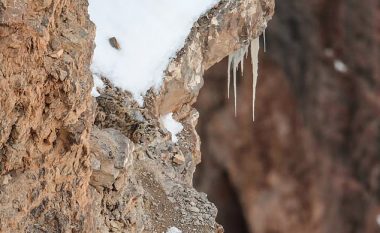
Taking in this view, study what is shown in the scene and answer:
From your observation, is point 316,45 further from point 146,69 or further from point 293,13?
point 146,69

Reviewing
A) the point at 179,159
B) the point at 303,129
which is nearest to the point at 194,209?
the point at 179,159

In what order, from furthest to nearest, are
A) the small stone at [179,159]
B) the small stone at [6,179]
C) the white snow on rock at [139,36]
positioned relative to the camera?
the small stone at [179,159] → the white snow on rock at [139,36] → the small stone at [6,179]

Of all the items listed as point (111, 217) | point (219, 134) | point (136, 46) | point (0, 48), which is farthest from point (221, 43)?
point (219, 134)

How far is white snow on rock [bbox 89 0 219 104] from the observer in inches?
259

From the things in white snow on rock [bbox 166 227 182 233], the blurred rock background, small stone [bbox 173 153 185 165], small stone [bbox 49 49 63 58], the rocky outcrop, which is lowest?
the rocky outcrop

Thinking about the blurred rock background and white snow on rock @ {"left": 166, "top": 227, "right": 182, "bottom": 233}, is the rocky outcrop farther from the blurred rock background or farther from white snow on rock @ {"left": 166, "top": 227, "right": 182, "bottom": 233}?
the blurred rock background

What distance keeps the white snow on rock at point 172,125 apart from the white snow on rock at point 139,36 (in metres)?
0.50

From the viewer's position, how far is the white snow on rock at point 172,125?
23.5 ft

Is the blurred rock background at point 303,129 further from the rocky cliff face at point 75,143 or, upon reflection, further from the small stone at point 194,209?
the small stone at point 194,209

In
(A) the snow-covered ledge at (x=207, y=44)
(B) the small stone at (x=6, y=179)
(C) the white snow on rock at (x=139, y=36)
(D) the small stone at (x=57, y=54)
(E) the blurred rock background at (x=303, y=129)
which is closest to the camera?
(B) the small stone at (x=6, y=179)

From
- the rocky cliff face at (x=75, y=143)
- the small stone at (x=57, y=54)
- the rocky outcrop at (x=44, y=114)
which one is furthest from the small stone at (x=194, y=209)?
the small stone at (x=57, y=54)

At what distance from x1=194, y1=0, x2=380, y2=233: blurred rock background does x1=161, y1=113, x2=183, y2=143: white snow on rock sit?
999 centimetres

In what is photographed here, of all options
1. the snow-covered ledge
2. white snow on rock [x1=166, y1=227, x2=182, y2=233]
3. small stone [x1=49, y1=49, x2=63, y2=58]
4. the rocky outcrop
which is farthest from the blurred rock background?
small stone [x1=49, y1=49, x2=63, y2=58]

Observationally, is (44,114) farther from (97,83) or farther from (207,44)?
(207,44)
